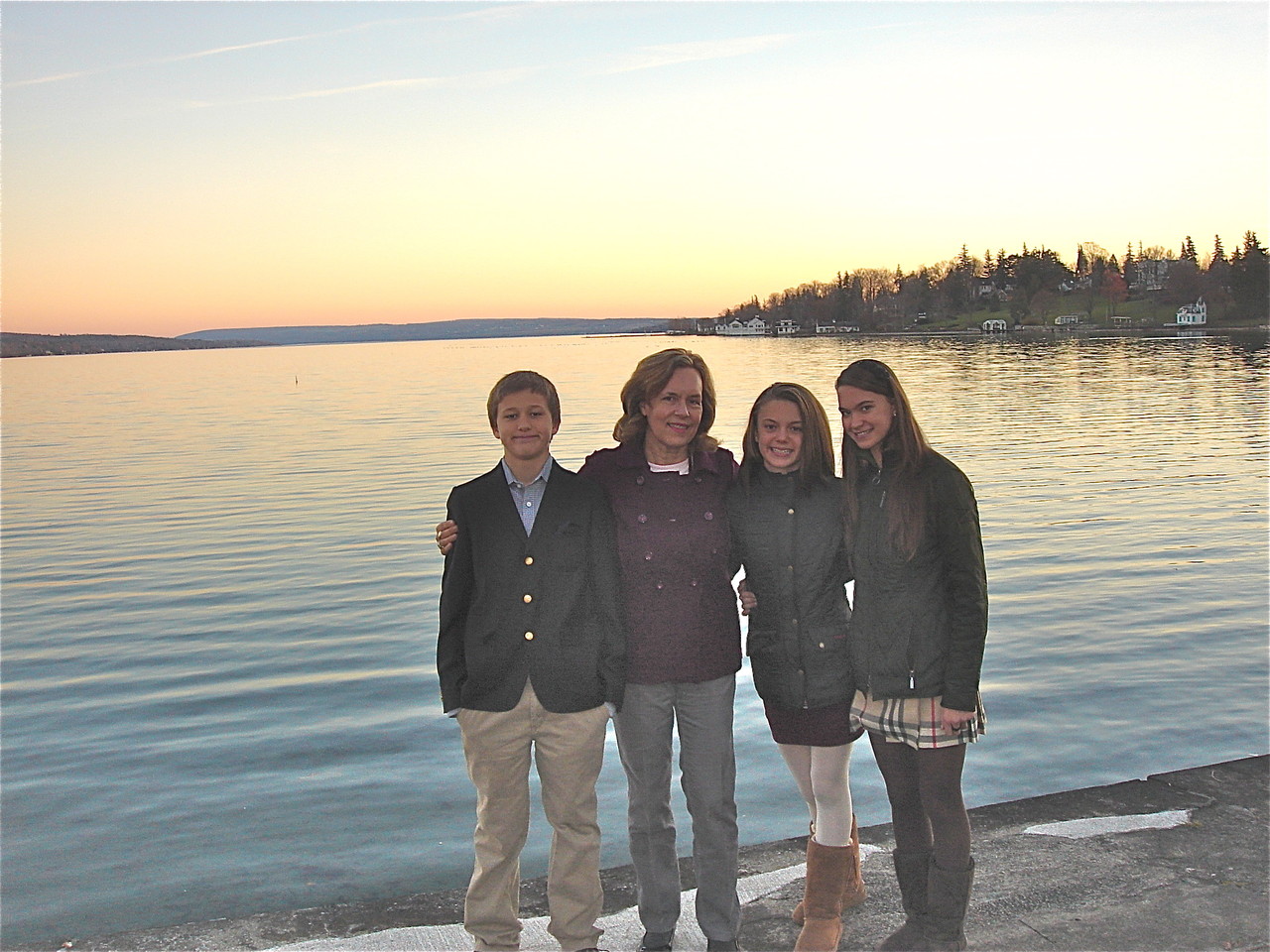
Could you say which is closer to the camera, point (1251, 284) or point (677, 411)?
point (677, 411)

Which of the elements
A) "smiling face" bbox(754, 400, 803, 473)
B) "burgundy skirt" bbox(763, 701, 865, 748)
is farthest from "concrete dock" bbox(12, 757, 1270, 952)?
"smiling face" bbox(754, 400, 803, 473)

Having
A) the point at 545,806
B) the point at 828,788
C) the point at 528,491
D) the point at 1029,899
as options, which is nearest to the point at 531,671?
the point at 545,806

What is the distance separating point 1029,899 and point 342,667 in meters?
7.67

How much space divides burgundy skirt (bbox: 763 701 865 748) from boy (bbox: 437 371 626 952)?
0.65 m

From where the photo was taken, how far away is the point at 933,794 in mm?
3627

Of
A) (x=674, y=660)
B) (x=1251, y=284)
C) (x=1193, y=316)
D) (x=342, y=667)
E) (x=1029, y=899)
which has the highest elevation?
(x=1251, y=284)

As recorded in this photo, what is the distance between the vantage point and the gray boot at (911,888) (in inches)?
145

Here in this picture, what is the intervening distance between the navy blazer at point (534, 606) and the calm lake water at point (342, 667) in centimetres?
271

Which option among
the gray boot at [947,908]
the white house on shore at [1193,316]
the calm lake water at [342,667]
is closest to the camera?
the gray boot at [947,908]

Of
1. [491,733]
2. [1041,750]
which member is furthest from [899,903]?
[1041,750]

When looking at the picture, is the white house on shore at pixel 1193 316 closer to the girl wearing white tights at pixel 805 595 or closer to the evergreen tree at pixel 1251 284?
the evergreen tree at pixel 1251 284

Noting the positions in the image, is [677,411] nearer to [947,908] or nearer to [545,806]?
[545,806]

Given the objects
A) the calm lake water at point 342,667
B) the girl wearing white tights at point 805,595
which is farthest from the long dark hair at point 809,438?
the calm lake water at point 342,667

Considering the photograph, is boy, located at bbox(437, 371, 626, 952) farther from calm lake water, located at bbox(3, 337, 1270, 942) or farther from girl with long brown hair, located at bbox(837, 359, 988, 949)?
calm lake water, located at bbox(3, 337, 1270, 942)
